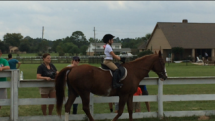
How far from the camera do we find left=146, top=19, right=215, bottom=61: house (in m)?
53.8

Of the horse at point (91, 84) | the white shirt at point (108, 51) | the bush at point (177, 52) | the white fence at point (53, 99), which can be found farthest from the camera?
the bush at point (177, 52)

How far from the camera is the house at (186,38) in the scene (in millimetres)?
53781

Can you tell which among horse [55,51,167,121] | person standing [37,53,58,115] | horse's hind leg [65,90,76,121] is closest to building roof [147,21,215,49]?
person standing [37,53,58,115]

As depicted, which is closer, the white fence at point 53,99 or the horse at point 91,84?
the horse at point 91,84

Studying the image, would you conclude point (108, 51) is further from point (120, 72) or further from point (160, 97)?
point (160, 97)

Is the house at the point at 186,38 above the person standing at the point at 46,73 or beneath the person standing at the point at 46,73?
above

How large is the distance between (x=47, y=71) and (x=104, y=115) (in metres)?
1.94

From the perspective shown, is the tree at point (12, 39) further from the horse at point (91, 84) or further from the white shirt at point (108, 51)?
the white shirt at point (108, 51)

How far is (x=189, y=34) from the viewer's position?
5653 cm

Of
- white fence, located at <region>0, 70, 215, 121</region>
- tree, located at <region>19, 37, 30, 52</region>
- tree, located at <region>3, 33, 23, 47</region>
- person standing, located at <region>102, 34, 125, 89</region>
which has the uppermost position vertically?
tree, located at <region>3, 33, 23, 47</region>

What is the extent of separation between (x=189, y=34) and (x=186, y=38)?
173 centimetres

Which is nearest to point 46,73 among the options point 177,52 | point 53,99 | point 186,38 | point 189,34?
point 53,99

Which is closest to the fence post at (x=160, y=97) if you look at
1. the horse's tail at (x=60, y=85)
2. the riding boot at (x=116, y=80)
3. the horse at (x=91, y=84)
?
the horse at (x=91, y=84)

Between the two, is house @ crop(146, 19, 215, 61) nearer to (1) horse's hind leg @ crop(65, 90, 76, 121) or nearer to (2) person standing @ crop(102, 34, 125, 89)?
(2) person standing @ crop(102, 34, 125, 89)
